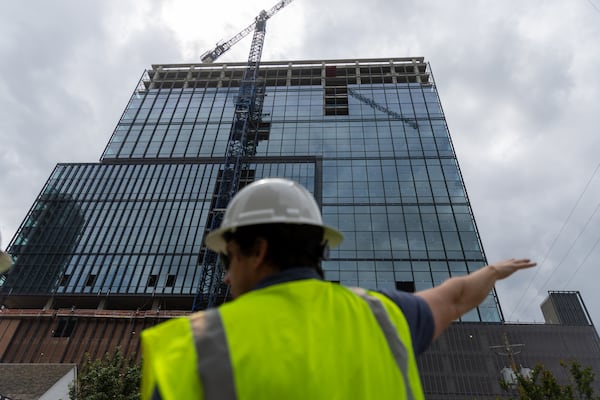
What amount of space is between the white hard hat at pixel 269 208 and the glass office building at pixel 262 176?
39.2m

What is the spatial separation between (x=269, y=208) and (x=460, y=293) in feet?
4.10

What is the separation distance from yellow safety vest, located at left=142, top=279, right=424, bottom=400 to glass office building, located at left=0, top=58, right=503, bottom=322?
3944 centimetres

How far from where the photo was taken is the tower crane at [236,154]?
4134 cm

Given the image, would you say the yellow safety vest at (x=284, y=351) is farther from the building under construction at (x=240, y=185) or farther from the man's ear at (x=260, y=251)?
the building under construction at (x=240, y=185)

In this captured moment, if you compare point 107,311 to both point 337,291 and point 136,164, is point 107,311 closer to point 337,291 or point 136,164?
point 136,164

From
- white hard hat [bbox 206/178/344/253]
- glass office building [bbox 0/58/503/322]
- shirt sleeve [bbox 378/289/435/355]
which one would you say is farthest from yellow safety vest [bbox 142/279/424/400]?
glass office building [bbox 0/58/503/322]

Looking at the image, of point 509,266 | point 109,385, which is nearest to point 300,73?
point 109,385

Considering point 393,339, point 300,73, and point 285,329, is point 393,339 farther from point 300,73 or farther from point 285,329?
point 300,73

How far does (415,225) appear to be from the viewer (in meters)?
45.5

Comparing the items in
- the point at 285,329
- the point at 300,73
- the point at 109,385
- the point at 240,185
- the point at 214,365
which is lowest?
the point at 214,365

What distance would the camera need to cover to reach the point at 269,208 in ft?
5.45

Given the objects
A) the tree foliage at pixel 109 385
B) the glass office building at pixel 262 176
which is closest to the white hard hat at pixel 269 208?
the tree foliage at pixel 109 385

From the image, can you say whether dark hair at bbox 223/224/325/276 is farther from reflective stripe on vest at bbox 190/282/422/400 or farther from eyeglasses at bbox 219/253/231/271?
reflective stripe on vest at bbox 190/282/422/400

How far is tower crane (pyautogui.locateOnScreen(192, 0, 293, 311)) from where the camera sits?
4134 cm
